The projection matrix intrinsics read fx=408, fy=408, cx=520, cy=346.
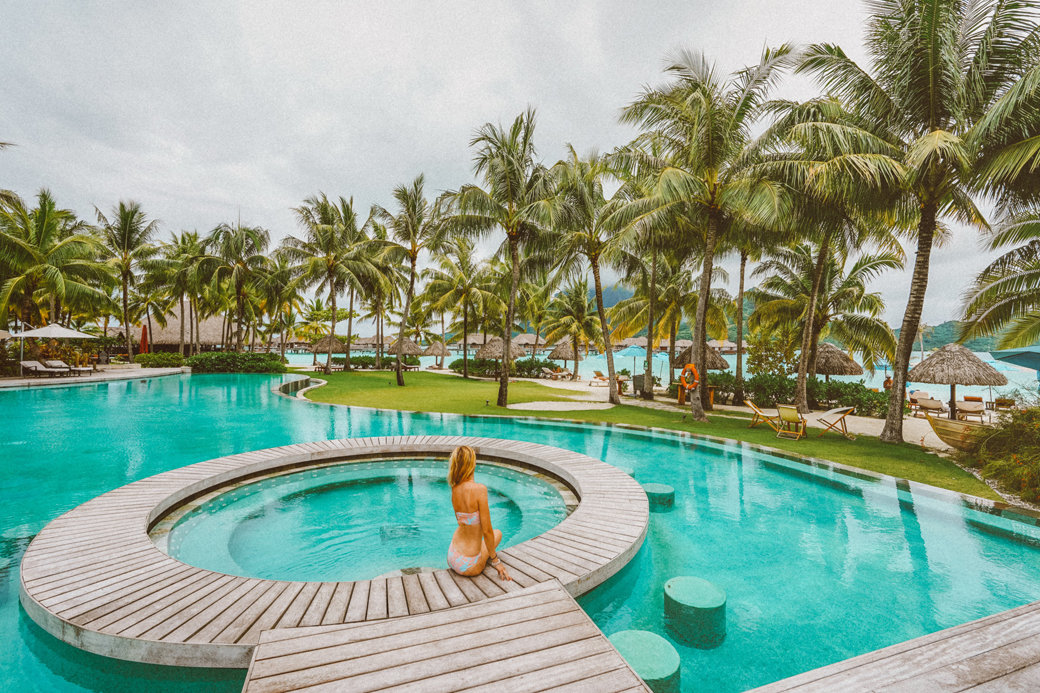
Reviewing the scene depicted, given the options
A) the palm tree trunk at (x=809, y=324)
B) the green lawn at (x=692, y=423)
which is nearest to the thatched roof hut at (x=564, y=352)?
the green lawn at (x=692, y=423)

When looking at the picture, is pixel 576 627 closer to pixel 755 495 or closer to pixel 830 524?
pixel 830 524

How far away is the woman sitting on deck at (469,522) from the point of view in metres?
3.32

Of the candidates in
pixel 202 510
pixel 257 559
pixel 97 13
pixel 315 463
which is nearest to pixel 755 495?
pixel 257 559

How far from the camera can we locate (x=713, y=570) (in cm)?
457

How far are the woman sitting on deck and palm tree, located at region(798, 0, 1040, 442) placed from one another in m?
9.46

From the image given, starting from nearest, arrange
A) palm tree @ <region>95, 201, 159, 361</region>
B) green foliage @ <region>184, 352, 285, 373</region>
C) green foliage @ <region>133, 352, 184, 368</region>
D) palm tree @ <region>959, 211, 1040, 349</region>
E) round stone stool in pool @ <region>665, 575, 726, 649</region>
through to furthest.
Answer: round stone stool in pool @ <region>665, 575, 726, 649</region>, palm tree @ <region>959, 211, 1040, 349</region>, palm tree @ <region>95, 201, 159, 361</region>, green foliage @ <region>184, 352, 285, 373</region>, green foliage @ <region>133, 352, 184, 368</region>

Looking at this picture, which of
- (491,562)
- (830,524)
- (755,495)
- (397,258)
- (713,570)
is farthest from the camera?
(397,258)

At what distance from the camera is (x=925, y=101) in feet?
28.1

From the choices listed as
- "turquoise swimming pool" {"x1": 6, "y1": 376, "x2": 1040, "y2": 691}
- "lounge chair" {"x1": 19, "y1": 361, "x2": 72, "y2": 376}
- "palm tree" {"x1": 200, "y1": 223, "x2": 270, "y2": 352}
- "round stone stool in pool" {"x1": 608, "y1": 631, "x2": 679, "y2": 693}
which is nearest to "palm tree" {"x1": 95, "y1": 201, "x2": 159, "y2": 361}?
"palm tree" {"x1": 200, "y1": 223, "x2": 270, "y2": 352}

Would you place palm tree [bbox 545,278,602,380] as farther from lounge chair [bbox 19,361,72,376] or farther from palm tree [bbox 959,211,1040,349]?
lounge chair [bbox 19,361,72,376]

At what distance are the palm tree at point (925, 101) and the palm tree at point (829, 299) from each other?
657 centimetres

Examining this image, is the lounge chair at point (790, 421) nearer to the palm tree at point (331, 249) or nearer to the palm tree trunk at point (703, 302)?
the palm tree trunk at point (703, 302)

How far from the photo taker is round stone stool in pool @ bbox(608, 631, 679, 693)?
264 centimetres

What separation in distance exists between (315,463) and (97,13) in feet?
43.4
